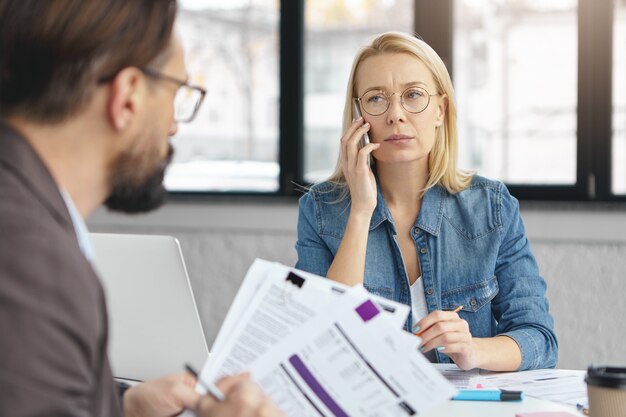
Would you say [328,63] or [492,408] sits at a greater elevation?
[328,63]

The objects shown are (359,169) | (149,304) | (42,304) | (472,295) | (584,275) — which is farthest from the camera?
(584,275)

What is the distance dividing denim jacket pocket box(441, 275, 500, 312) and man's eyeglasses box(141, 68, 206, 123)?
0.98 meters

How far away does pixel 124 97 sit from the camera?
983 mm

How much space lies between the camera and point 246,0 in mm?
3982

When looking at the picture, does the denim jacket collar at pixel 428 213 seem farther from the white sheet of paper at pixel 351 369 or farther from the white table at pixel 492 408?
the white sheet of paper at pixel 351 369

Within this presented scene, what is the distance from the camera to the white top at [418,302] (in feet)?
6.58

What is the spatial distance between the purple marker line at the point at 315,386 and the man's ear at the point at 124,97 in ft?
1.19

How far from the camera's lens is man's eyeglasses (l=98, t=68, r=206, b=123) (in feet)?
3.32

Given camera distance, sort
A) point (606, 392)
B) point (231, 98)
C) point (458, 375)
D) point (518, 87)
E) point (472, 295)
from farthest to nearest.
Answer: point (231, 98) → point (518, 87) → point (472, 295) → point (458, 375) → point (606, 392)

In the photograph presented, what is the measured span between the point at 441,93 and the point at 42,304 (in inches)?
59.4

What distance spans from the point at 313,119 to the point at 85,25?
3.05m

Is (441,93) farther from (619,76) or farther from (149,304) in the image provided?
(619,76)

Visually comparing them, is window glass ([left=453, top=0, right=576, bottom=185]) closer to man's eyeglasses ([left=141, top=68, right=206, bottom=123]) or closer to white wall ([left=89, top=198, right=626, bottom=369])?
white wall ([left=89, top=198, right=626, bottom=369])

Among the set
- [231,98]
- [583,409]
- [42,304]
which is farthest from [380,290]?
[231,98]
